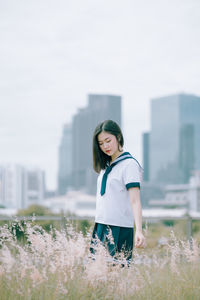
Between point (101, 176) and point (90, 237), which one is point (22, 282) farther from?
point (101, 176)

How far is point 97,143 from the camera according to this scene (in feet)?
11.2

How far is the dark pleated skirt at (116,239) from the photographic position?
10.6 feet

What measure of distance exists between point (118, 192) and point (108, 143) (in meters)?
0.33

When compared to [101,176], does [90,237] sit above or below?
below

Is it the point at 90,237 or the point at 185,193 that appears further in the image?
the point at 185,193

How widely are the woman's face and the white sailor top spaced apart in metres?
0.08

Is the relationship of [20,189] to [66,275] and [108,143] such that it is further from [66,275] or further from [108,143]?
[66,275]

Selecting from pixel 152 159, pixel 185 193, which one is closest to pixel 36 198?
pixel 152 159

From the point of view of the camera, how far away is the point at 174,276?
363 centimetres

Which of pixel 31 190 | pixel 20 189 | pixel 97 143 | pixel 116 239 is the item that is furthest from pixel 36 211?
pixel 31 190

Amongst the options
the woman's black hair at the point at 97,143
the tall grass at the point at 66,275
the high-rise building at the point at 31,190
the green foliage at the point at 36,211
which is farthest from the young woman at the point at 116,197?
the high-rise building at the point at 31,190

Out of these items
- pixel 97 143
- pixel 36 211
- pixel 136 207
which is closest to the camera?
pixel 136 207

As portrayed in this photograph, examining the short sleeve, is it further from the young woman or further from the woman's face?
the woman's face

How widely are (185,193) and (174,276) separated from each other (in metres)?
163
